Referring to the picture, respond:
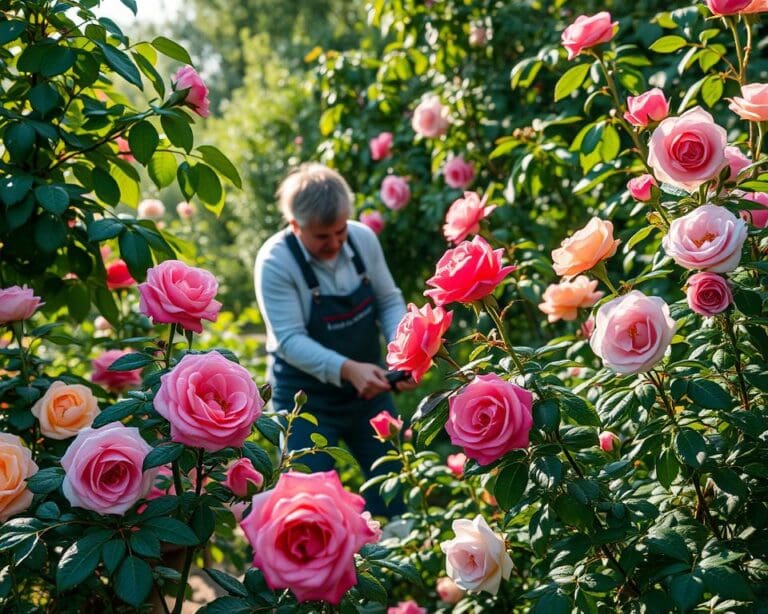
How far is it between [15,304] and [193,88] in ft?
2.01

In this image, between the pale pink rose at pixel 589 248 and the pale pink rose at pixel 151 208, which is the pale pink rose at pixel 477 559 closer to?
the pale pink rose at pixel 589 248

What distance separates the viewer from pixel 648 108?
1.76 m

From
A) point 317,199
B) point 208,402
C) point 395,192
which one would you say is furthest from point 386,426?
point 395,192

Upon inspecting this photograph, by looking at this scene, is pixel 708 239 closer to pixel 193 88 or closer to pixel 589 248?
pixel 589 248

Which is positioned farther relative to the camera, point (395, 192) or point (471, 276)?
point (395, 192)

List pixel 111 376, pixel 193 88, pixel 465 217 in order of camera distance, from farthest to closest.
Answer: pixel 111 376 → pixel 465 217 → pixel 193 88

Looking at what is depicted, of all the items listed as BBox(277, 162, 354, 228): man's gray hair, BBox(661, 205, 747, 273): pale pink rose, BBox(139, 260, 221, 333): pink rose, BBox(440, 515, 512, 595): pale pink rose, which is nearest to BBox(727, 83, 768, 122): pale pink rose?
BBox(661, 205, 747, 273): pale pink rose

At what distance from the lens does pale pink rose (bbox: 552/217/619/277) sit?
5.11ft

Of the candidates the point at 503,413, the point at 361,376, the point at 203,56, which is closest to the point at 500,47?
the point at 361,376

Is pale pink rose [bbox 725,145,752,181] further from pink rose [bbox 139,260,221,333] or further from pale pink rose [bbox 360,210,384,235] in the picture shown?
pale pink rose [bbox 360,210,384,235]

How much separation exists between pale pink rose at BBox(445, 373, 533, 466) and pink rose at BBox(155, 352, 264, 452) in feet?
1.04

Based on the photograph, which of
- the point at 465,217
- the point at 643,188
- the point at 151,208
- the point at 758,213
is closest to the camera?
the point at 643,188

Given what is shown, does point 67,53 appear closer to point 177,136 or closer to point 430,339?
point 177,136

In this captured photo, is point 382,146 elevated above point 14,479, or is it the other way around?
point 382,146
